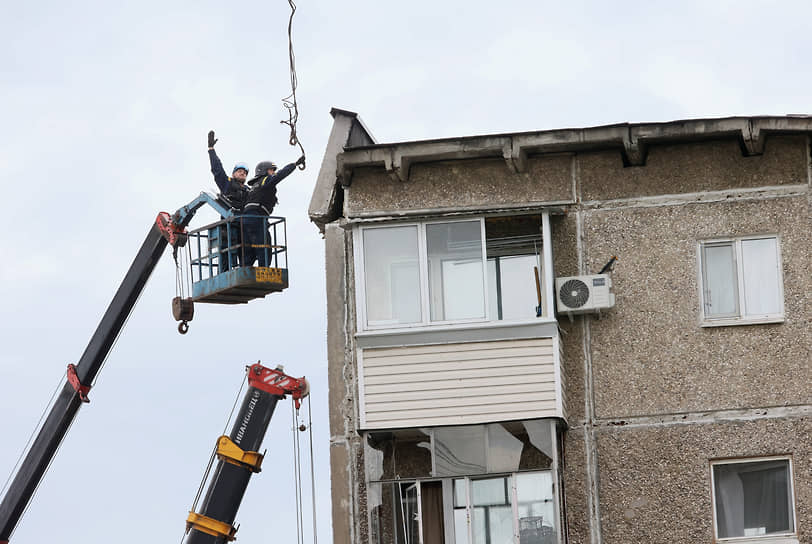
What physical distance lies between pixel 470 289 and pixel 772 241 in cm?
426

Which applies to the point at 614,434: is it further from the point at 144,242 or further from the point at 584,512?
the point at 144,242

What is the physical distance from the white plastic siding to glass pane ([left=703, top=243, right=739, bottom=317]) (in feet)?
7.86

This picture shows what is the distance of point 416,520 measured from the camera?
64.4 feet

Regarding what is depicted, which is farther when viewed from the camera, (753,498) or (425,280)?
(425,280)

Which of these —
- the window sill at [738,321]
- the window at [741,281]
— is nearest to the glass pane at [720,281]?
the window at [741,281]

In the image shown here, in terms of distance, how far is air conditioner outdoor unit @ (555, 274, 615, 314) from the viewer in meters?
19.6

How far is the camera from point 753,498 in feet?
62.9

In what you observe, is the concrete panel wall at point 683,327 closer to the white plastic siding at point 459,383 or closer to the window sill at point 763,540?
the white plastic siding at point 459,383

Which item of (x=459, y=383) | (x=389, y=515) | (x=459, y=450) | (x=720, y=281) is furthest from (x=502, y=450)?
(x=720, y=281)

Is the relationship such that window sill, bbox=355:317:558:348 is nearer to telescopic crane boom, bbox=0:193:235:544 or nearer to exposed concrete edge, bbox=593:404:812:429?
exposed concrete edge, bbox=593:404:812:429

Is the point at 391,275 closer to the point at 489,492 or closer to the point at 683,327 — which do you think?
the point at 489,492

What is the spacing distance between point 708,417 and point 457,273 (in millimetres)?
3995

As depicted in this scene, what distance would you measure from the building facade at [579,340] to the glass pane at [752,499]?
1.2 inches

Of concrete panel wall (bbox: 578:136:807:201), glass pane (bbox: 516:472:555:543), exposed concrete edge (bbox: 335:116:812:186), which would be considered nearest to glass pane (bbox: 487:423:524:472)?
glass pane (bbox: 516:472:555:543)
